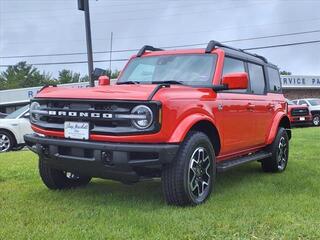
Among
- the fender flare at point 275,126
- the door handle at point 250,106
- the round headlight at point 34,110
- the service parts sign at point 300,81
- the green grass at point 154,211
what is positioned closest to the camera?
the green grass at point 154,211

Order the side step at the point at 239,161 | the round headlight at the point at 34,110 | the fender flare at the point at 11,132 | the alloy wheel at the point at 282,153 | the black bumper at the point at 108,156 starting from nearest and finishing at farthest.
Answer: the black bumper at the point at 108,156
the round headlight at the point at 34,110
the side step at the point at 239,161
the alloy wheel at the point at 282,153
the fender flare at the point at 11,132

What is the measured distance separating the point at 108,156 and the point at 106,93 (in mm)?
678

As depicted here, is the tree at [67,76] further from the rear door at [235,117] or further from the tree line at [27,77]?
the rear door at [235,117]

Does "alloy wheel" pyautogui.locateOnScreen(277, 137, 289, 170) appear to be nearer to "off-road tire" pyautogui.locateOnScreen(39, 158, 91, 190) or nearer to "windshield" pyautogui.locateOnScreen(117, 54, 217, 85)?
"windshield" pyautogui.locateOnScreen(117, 54, 217, 85)

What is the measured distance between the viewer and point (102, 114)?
17.2 ft

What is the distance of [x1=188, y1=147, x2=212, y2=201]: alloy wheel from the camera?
553 cm

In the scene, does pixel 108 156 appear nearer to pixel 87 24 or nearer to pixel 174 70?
pixel 174 70

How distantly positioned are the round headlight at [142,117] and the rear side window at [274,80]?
3984 millimetres

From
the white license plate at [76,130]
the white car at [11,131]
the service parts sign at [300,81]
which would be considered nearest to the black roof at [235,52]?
the white license plate at [76,130]

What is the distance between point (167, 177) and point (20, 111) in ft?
32.5

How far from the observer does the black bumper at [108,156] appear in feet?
16.6

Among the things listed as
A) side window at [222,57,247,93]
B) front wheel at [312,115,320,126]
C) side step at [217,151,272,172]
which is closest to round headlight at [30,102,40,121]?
side step at [217,151,272,172]

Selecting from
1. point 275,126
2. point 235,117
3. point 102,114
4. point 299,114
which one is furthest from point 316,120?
point 102,114

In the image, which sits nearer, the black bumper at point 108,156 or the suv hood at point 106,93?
the black bumper at point 108,156
